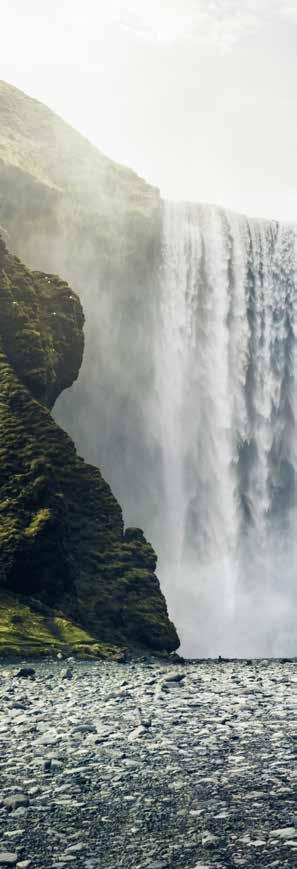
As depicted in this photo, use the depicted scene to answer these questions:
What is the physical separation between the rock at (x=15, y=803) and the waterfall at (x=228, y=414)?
34388 millimetres

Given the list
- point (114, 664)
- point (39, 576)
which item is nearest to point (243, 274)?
point (39, 576)

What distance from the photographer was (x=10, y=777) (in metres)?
8.32

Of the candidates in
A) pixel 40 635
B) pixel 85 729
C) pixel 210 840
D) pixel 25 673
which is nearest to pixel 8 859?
pixel 210 840

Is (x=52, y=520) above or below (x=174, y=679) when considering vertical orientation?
above

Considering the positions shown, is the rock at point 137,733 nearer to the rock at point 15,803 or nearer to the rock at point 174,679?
the rock at point 15,803

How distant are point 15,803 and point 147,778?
154cm

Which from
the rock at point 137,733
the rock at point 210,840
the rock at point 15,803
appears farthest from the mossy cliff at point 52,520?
the rock at point 210,840

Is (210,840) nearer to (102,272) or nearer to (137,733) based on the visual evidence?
(137,733)

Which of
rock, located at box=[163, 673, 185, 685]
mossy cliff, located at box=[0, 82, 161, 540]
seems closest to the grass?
rock, located at box=[163, 673, 185, 685]

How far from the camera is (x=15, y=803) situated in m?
7.32

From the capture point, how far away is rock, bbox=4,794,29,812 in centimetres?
730

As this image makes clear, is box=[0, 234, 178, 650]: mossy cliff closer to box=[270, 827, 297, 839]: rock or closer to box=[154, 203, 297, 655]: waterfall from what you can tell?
box=[154, 203, 297, 655]: waterfall

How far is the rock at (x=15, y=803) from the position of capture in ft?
23.9

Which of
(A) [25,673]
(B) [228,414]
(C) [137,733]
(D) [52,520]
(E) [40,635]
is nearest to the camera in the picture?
(C) [137,733]
